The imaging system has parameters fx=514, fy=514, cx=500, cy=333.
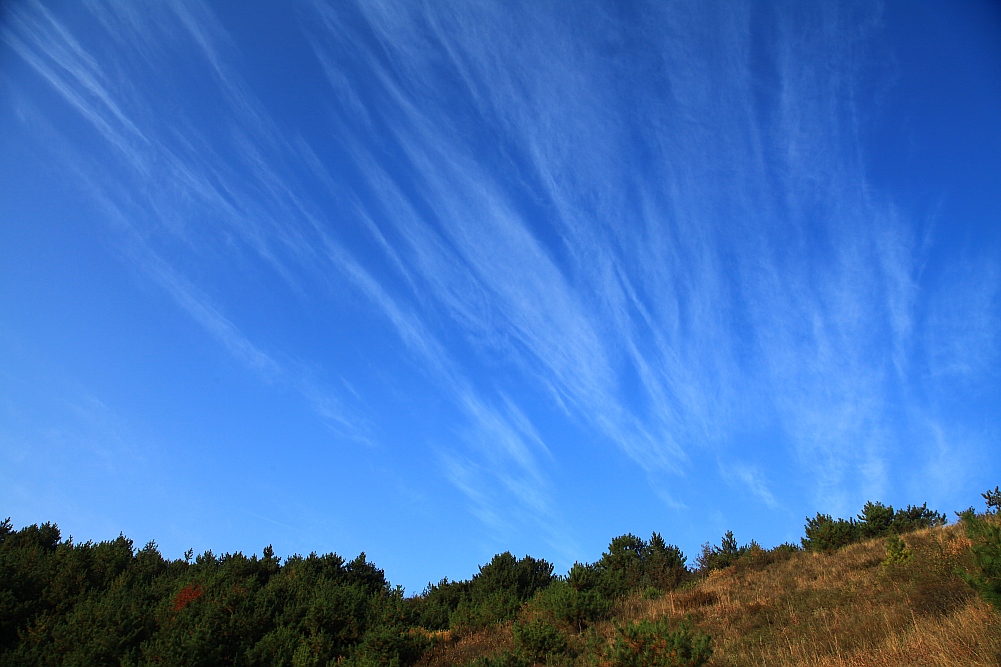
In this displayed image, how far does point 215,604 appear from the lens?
14.0 meters

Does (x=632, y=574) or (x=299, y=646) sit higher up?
(x=632, y=574)

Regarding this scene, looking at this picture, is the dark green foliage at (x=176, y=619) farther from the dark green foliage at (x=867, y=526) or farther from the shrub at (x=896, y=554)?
the dark green foliage at (x=867, y=526)

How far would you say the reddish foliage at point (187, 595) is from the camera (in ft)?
50.2

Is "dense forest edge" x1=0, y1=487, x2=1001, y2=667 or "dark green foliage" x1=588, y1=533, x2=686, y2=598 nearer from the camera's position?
"dense forest edge" x1=0, y1=487, x2=1001, y2=667

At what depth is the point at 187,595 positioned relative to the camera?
16031 mm

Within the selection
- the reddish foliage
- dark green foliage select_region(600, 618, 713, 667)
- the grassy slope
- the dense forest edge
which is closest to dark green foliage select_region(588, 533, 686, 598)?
the dense forest edge

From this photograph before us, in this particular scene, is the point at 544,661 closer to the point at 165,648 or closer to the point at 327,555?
the point at 165,648

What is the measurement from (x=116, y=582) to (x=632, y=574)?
22.2 m

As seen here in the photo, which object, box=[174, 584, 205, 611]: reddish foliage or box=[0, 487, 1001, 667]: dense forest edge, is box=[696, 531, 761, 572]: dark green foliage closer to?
box=[0, 487, 1001, 667]: dense forest edge

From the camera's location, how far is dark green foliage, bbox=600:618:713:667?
26.1 ft

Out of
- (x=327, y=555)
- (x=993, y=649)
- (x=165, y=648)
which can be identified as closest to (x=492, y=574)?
(x=327, y=555)

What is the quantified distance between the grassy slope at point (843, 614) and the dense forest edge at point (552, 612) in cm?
6

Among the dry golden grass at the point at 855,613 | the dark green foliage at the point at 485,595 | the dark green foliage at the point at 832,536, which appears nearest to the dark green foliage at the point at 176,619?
the dark green foliage at the point at 485,595

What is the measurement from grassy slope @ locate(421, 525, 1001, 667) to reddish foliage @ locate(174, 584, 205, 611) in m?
7.60
